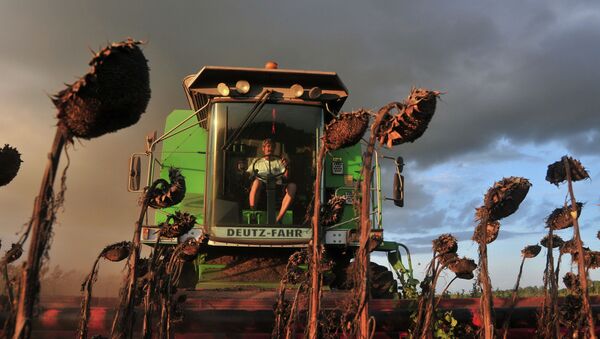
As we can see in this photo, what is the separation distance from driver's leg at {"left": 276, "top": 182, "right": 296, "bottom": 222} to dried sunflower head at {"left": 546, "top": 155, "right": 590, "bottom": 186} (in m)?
3.07

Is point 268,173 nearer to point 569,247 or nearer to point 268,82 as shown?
point 268,82

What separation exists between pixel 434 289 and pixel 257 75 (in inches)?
156

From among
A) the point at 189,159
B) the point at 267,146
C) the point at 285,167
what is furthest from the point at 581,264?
the point at 189,159

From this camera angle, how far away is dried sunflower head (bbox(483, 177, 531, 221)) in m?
2.60

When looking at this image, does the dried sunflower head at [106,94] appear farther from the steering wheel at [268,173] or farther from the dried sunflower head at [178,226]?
the steering wheel at [268,173]

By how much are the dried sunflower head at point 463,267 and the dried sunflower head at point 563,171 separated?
2.64ft

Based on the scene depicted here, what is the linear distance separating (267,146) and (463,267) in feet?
10.9

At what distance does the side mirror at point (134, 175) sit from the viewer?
5.82m

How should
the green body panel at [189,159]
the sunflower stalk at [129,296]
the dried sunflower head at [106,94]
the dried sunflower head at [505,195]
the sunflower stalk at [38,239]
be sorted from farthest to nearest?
1. the green body panel at [189,159]
2. the dried sunflower head at [505,195]
3. the sunflower stalk at [129,296]
4. the dried sunflower head at [106,94]
5. the sunflower stalk at [38,239]

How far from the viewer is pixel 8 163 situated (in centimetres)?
239

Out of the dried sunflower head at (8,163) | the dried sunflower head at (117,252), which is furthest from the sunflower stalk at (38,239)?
the dried sunflower head at (117,252)

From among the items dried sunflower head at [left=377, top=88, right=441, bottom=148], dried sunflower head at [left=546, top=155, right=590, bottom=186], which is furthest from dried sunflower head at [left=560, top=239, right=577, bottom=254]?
dried sunflower head at [left=377, top=88, right=441, bottom=148]

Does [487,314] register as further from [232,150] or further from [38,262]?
[232,150]

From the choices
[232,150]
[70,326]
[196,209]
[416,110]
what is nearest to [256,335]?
[70,326]
